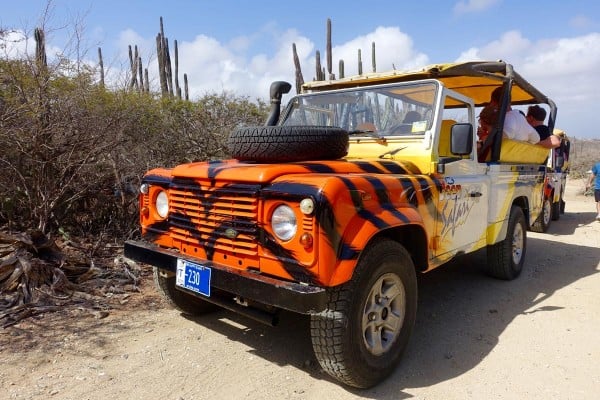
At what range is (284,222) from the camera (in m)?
2.64

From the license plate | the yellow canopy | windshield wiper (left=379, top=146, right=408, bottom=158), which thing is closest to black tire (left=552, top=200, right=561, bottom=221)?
the yellow canopy

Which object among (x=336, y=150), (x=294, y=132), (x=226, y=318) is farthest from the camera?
(x=226, y=318)

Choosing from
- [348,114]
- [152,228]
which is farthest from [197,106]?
[152,228]

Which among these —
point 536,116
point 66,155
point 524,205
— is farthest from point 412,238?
point 536,116

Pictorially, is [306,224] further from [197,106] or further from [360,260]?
[197,106]

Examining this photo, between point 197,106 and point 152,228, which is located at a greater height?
point 197,106

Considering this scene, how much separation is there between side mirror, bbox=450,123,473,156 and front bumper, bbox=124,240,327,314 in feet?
6.15

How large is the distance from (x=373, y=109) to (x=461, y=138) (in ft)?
3.09

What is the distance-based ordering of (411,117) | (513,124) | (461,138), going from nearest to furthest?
(461,138) < (411,117) < (513,124)

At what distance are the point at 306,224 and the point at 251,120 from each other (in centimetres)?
815

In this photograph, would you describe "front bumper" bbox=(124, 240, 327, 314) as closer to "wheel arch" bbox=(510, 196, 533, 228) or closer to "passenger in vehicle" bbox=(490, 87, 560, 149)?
"passenger in vehicle" bbox=(490, 87, 560, 149)

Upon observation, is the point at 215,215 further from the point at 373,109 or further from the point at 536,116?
the point at 536,116

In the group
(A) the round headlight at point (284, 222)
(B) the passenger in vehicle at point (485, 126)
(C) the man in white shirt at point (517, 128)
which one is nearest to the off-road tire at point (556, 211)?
(C) the man in white shirt at point (517, 128)

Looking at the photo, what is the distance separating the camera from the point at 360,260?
2.72m
